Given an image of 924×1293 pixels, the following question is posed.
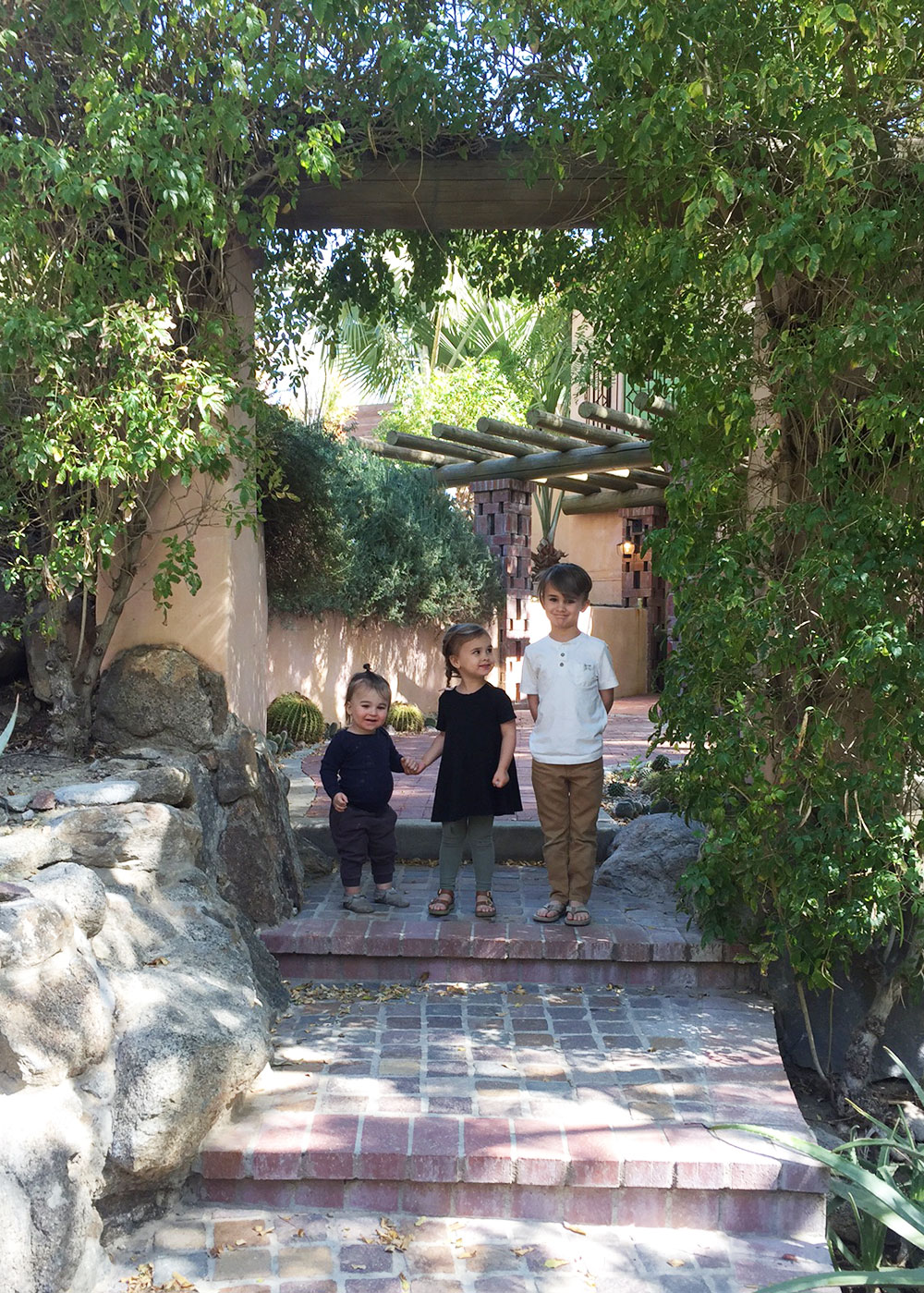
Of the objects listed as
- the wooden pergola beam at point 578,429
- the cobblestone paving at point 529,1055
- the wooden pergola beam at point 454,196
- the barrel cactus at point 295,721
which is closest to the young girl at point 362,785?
the cobblestone paving at point 529,1055

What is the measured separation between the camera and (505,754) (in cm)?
484

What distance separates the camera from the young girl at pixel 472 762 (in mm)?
4902

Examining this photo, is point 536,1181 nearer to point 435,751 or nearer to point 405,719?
point 435,751

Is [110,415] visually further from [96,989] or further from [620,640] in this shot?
[620,640]

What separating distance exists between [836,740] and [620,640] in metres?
13.7

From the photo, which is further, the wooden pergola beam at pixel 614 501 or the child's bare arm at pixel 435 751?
the wooden pergola beam at pixel 614 501

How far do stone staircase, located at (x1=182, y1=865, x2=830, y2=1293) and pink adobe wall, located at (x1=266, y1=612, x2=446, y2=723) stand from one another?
22.3 ft

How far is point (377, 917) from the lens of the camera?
4.89m

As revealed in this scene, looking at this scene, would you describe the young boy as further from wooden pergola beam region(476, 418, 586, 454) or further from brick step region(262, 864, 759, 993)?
wooden pergola beam region(476, 418, 586, 454)

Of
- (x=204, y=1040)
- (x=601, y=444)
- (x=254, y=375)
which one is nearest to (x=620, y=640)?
(x=601, y=444)

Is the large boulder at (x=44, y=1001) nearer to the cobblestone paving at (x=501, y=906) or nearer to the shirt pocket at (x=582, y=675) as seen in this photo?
the cobblestone paving at (x=501, y=906)

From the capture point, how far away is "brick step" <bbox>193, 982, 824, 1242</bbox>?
3.23 m

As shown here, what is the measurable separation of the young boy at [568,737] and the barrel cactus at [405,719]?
25.7 feet

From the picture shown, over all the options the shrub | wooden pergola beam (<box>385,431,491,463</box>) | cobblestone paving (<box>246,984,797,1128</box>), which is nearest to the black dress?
cobblestone paving (<box>246,984,797,1128</box>)
